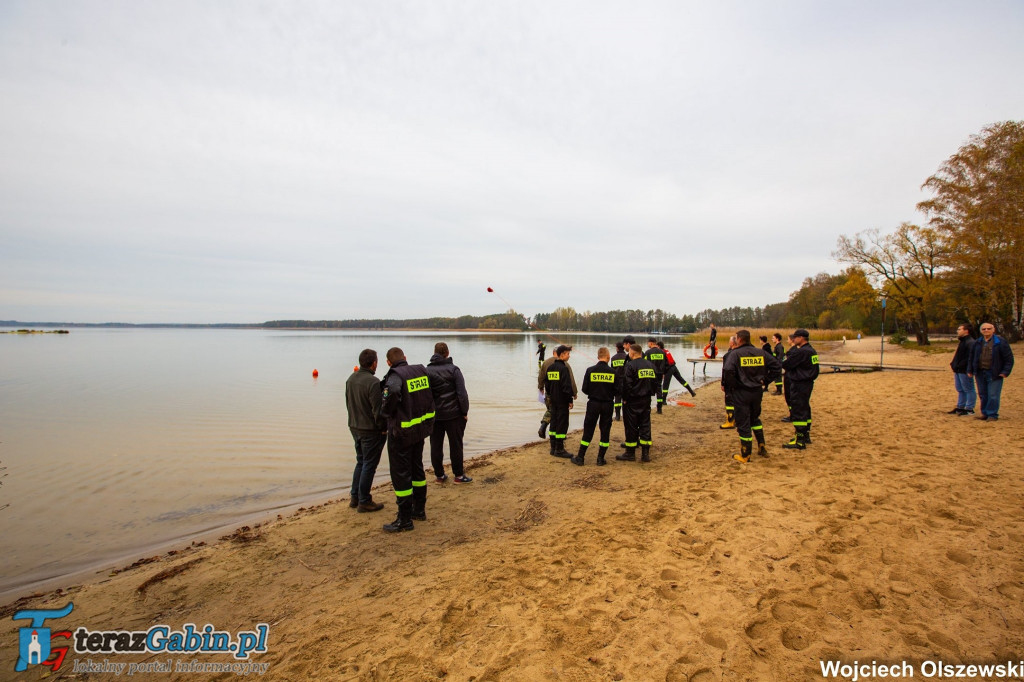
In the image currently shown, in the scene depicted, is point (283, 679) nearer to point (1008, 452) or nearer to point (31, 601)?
point (31, 601)

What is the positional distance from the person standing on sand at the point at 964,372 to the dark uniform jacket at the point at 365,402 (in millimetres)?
11560

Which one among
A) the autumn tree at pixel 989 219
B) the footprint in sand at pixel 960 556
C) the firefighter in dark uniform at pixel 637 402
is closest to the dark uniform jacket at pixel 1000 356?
the firefighter in dark uniform at pixel 637 402

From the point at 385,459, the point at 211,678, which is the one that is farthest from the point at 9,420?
the point at 211,678

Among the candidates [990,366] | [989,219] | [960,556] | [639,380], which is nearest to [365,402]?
[639,380]

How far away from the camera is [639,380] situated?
7430 mm

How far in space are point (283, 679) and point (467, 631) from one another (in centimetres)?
129

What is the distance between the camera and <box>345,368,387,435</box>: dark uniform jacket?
564cm

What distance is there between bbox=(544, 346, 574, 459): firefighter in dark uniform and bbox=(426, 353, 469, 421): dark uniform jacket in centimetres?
200

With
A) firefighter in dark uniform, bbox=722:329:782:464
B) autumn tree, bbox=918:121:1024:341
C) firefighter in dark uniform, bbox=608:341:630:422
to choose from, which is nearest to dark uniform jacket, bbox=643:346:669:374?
firefighter in dark uniform, bbox=608:341:630:422

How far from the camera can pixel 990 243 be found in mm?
23328

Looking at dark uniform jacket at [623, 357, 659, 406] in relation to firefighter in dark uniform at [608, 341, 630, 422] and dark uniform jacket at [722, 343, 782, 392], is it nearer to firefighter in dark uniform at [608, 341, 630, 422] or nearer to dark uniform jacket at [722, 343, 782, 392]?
firefighter in dark uniform at [608, 341, 630, 422]

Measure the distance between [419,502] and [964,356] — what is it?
37.9 feet

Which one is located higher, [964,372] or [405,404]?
[405,404]

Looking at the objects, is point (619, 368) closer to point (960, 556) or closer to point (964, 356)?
point (960, 556)
